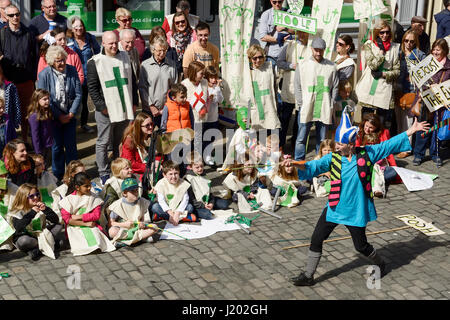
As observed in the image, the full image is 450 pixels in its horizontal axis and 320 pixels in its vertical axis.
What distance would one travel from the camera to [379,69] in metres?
11.9

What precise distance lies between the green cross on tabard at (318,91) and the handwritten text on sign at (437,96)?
157 cm

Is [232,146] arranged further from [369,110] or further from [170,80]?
[369,110]

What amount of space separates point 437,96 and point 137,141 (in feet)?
15.3

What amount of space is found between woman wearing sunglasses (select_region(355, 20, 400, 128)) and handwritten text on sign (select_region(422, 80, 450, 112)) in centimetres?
60

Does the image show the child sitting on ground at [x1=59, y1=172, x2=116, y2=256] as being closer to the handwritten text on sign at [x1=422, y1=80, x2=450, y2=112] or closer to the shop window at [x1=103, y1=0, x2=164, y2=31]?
the handwritten text on sign at [x1=422, y1=80, x2=450, y2=112]

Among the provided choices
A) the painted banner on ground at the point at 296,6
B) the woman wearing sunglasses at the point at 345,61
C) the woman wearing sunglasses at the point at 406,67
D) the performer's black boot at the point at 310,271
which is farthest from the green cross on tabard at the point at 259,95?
the performer's black boot at the point at 310,271

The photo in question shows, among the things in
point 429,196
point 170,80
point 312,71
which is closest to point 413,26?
point 312,71

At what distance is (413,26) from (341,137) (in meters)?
6.16

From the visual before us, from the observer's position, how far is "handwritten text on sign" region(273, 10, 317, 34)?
37.2 feet

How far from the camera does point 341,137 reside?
7.52m

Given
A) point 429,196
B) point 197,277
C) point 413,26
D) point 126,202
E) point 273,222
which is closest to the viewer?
point 197,277

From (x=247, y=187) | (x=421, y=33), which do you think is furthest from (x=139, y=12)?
(x=247, y=187)

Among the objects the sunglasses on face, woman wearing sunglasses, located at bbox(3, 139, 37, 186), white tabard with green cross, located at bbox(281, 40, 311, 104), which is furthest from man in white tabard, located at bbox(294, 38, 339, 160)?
the sunglasses on face

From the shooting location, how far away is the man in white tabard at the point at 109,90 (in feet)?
33.5
